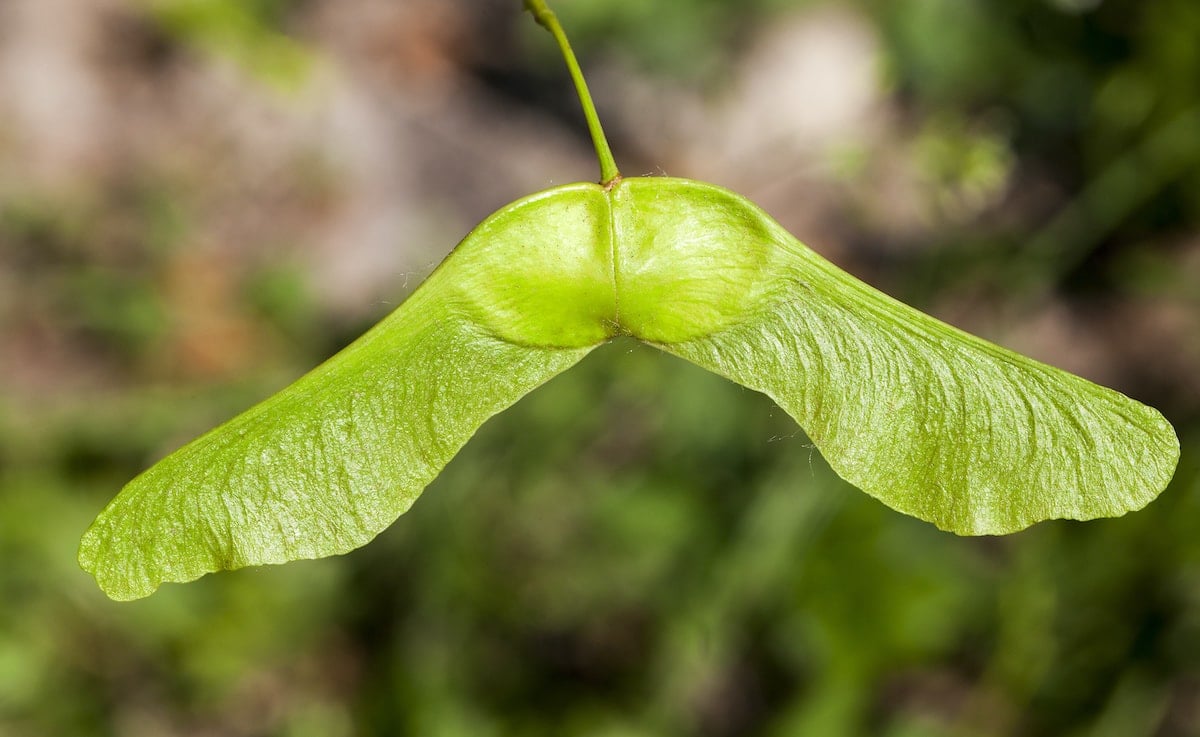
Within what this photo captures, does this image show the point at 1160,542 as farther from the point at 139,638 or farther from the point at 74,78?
the point at 74,78

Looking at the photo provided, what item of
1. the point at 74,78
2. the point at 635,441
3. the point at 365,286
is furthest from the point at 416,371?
the point at 74,78

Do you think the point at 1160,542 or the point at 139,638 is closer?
the point at 1160,542

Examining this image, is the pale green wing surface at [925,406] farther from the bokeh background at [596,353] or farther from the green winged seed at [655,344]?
the bokeh background at [596,353]

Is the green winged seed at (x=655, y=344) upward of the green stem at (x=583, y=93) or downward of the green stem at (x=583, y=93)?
downward

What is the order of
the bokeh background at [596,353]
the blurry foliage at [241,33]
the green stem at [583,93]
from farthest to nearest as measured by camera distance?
the blurry foliage at [241,33] < the bokeh background at [596,353] < the green stem at [583,93]

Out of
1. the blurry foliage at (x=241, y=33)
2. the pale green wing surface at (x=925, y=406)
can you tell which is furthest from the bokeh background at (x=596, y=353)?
the pale green wing surface at (x=925, y=406)
